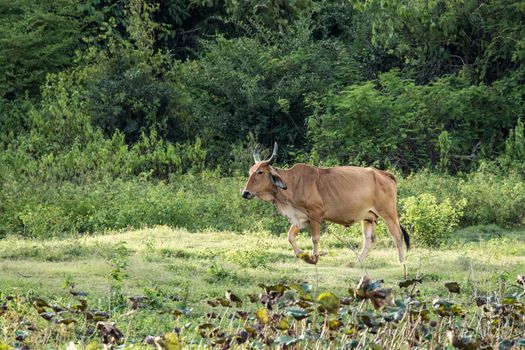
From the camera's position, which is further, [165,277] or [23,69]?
[23,69]

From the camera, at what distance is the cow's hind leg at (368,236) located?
37.3 ft

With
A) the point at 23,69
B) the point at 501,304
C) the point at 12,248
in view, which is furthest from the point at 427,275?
the point at 23,69

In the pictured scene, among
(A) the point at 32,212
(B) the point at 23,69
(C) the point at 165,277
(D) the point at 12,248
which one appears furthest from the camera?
(B) the point at 23,69

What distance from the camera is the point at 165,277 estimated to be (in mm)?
9766

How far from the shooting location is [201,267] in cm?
1045

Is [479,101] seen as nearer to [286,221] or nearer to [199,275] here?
[286,221]

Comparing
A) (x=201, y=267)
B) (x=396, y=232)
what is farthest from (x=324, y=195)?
(x=201, y=267)

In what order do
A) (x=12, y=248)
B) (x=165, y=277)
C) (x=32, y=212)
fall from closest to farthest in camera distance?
(x=165, y=277) < (x=12, y=248) < (x=32, y=212)

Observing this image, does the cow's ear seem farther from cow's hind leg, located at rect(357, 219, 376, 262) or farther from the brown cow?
cow's hind leg, located at rect(357, 219, 376, 262)

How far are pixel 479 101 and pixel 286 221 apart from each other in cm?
626

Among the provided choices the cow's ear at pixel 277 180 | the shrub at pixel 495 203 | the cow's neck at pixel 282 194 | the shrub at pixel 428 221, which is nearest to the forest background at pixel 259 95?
the shrub at pixel 495 203

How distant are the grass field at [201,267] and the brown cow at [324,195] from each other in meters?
0.35

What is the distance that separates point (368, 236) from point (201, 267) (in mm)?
1981

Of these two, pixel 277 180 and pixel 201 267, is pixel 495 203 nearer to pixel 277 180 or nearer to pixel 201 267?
pixel 277 180
